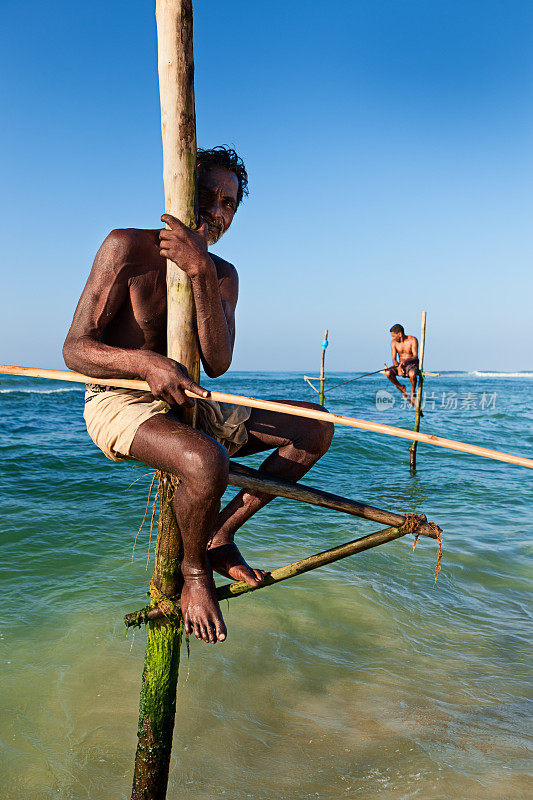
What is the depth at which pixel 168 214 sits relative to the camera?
215 cm

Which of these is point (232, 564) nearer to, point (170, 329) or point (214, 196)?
point (170, 329)

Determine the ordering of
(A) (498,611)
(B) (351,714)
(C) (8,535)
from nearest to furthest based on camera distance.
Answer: (B) (351,714)
(A) (498,611)
(C) (8,535)

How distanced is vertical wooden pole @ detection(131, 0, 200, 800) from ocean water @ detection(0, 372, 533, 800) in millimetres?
783

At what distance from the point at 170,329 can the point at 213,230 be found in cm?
53

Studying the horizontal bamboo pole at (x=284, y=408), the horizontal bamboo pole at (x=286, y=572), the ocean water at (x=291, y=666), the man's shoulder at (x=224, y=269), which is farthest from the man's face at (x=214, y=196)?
the ocean water at (x=291, y=666)

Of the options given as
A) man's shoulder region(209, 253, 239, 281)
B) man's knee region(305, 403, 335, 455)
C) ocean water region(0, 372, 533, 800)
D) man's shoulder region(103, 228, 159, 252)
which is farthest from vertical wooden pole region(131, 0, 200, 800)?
ocean water region(0, 372, 533, 800)

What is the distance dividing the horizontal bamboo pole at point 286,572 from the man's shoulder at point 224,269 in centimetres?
134

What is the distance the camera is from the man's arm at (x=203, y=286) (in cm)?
210

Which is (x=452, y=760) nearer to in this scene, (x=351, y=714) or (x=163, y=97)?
(x=351, y=714)

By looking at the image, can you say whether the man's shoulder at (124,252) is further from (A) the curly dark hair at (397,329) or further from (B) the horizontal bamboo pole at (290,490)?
(A) the curly dark hair at (397,329)

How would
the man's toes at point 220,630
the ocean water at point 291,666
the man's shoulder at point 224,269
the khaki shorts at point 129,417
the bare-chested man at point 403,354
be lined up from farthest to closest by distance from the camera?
the bare-chested man at point 403,354 → the ocean water at point 291,666 → the man's shoulder at point 224,269 → the khaki shorts at point 129,417 → the man's toes at point 220,630

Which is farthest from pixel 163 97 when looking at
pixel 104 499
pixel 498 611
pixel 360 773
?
pixel 104 499

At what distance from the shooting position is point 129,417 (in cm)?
221

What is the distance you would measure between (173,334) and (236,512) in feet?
2.99
